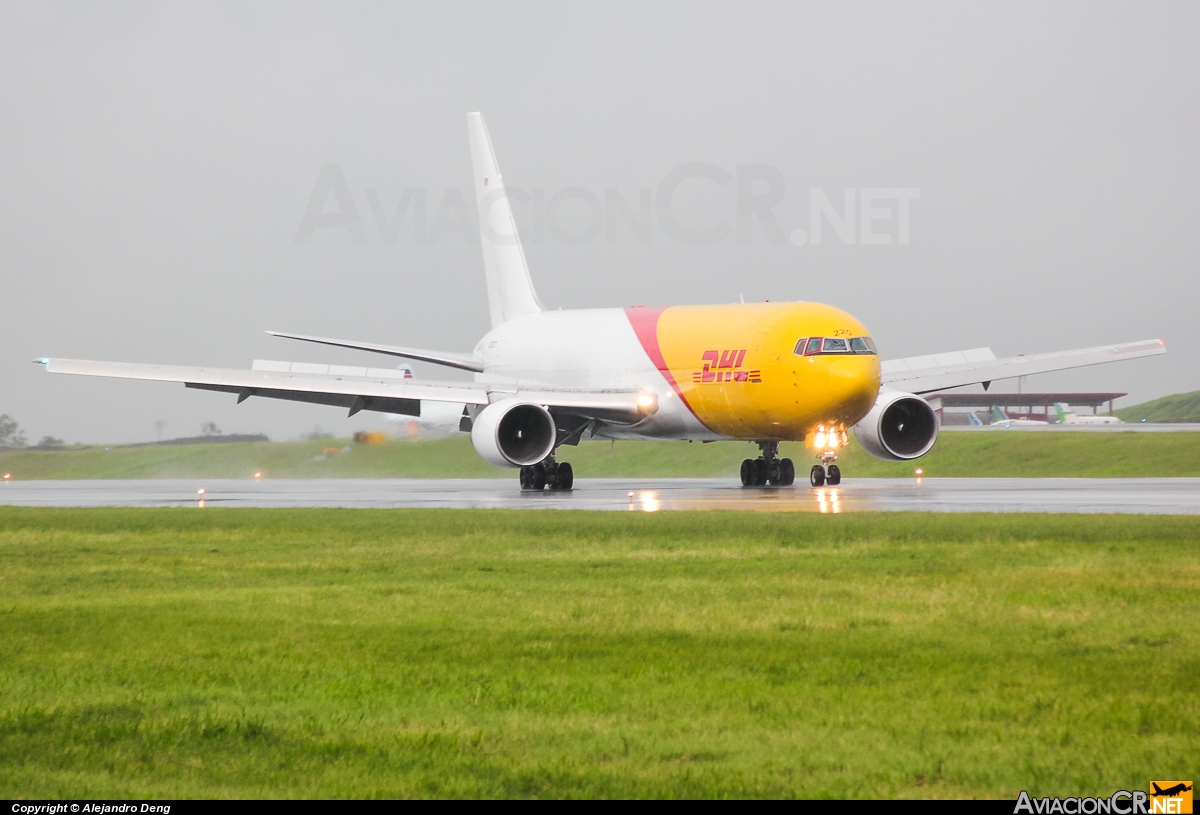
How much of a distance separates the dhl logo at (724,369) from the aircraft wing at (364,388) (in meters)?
2.07

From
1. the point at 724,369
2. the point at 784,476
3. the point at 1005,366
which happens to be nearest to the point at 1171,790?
the point at 724,369

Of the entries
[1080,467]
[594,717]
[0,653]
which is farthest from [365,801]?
[1080,467]

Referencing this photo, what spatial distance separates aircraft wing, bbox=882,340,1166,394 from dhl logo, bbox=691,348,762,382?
5.61m

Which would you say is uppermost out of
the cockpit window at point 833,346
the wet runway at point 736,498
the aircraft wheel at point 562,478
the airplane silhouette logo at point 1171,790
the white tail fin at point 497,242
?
the white tail fin at point 497,242

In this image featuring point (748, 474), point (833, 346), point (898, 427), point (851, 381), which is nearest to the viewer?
point (851, 381)

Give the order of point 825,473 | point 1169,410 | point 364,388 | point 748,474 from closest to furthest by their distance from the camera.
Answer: point 825,473 < point 364,388 < point 748,474 < point 1169,410

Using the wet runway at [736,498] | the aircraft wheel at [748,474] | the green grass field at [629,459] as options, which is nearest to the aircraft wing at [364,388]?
the wet runway at [736,498]

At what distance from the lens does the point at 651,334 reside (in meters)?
35.0

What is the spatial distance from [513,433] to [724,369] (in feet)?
16.3

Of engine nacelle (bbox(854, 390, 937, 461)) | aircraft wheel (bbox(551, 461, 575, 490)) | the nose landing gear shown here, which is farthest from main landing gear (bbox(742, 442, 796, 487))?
aircraft wheel (bbox(551, 461, 575, 490))

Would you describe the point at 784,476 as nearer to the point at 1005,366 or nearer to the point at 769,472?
the point at 769,472

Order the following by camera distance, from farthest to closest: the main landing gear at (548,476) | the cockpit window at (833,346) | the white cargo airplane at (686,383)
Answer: the main landing gear at (548,476) → the white cargo airplane at (686,383) → the cockpit window at (833,346)

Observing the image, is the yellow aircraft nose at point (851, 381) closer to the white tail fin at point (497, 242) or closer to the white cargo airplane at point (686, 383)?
the white cargo airplane at point (686, 383)

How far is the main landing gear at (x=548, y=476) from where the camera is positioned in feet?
111
